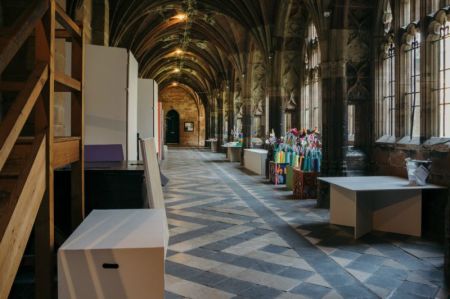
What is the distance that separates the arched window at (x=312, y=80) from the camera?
35.8ft

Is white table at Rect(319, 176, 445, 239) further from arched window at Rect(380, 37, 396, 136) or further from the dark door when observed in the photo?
the dark door

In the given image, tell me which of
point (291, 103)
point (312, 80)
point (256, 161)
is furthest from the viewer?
point (256, 161)

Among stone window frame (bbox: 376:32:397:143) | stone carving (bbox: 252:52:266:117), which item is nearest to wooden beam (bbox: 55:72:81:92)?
stone window frame (bbox: 376:32:397:143)

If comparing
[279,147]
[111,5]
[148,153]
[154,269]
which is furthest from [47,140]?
[111,5]

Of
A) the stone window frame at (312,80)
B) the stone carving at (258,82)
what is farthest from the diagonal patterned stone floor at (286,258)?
the stone carving at (258,82)

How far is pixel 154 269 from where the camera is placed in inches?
85.8

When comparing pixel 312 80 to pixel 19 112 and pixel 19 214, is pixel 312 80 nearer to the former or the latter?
pixel 19 112

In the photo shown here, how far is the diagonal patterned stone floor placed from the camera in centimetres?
355

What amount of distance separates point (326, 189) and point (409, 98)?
1.97 metres

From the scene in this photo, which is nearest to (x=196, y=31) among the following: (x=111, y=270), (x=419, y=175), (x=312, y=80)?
(x=312, y=80)

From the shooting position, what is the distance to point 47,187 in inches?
91.0

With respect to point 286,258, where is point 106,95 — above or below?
above

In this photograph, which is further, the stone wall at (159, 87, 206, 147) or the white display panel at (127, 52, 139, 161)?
the stone wall at (159, 87, 206, 147)

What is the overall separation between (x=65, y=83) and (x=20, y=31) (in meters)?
0.72
